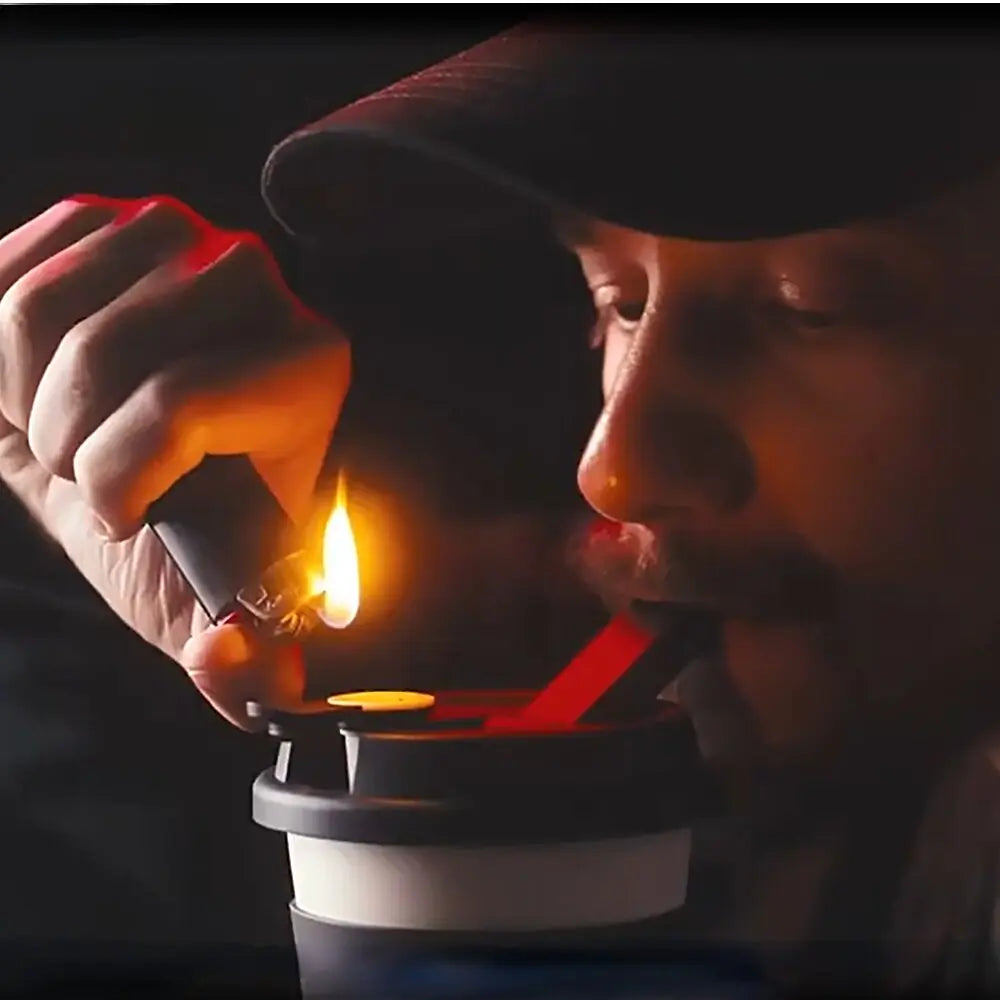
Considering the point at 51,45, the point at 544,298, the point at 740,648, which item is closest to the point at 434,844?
the point at 740,648

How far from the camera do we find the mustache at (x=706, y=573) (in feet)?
2.92

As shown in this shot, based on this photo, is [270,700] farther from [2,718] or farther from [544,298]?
[544,298]

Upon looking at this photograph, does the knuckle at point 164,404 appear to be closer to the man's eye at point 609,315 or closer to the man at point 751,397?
the man at point 751,397

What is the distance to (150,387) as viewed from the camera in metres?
0.91

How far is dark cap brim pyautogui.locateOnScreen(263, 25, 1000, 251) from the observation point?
89 centimetres

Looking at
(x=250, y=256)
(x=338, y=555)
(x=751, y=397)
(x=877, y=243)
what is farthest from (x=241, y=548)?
(x=877, y=243)

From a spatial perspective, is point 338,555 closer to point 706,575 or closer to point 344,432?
point 344,432

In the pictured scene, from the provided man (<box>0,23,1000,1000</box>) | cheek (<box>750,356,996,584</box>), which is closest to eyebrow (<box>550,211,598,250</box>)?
man (<box>0,23,1000,1000</box>)

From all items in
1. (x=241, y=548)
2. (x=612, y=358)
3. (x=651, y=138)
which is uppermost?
(x=651, y=138)

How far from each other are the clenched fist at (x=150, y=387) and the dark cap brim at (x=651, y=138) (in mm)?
66

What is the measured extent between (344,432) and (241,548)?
9cm

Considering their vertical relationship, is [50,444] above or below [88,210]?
below

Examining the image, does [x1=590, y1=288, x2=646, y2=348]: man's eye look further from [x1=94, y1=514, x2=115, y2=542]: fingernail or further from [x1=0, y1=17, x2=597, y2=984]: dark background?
[x1=94, y1=514, x2=115, y2=542]: fingernail

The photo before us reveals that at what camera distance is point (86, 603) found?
36.3 inches
